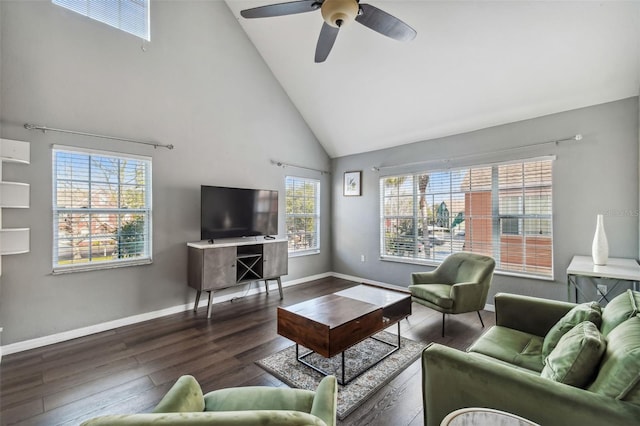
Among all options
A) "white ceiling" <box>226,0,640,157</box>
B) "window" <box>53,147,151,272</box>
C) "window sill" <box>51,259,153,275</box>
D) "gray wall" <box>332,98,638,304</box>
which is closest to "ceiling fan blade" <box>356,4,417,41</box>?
"white ceiling" <box>226,0,640,157</box>

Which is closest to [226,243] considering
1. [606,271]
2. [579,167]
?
[606,271]

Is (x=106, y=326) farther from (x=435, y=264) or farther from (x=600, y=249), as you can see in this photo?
(x=600, y=249)

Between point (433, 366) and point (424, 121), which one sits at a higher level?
point (424, 121)

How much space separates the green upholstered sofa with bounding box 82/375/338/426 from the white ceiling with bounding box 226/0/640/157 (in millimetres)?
3547

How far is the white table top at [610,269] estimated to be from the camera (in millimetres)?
2445

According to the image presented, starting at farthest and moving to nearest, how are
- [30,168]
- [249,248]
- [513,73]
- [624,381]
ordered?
1. [249,248]
2. [513,73]
3. [30,168]
4. [624,381]

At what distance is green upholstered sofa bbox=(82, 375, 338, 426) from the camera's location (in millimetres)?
750

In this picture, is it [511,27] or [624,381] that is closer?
[624,381]

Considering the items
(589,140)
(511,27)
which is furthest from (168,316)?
(589,140)

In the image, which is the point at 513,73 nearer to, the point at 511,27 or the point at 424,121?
the point at 511,27

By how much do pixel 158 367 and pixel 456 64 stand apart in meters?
4.42

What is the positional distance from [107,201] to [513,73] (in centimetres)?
487

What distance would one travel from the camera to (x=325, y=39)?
8.75 ft

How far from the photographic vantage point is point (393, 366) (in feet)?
8.13
